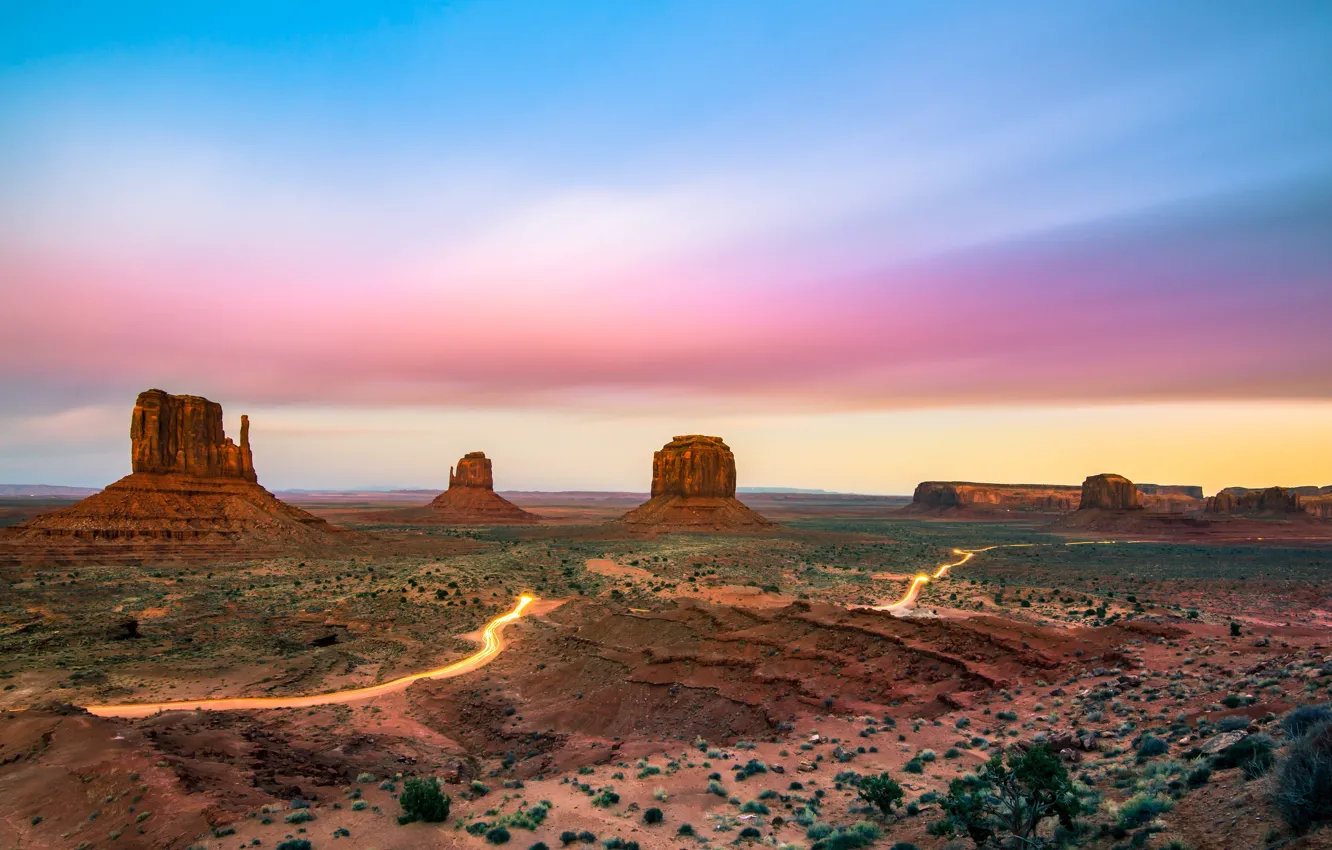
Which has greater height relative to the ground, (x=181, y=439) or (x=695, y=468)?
(x=181, y=439)

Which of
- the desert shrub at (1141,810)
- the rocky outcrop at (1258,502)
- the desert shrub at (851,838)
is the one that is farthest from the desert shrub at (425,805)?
the rocky outcrop at (1258,502)

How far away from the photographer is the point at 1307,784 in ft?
28.9

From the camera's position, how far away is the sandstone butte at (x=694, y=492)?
10762cm

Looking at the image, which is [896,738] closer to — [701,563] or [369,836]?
[369,836]

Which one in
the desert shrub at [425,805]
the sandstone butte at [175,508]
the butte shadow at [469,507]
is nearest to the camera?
the desert shrub at [425,805]

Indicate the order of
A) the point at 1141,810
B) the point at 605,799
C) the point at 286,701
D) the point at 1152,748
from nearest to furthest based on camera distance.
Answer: the point at 1141,810
the point at 1152,748
the point at 605,799
the point at 286,701

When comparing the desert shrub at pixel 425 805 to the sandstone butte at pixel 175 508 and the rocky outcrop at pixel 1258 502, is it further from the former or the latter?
the rocky outcrop at pixel 1258 502

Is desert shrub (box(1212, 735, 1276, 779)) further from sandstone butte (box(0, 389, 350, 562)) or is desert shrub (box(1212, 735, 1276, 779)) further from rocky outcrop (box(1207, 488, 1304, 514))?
rocky outcrop (box(1207, 488, 1304, 514))

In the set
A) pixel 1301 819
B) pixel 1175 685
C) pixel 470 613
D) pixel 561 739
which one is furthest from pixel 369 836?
pixel 470 613

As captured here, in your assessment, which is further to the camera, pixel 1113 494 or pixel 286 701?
pixel 1113 494

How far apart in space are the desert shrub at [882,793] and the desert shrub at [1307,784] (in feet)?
19.9

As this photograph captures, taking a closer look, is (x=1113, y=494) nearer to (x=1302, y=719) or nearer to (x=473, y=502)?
(x=473, y=502)

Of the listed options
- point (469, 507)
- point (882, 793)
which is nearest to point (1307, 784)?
point (882, 793)

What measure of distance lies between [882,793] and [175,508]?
7938 centimetres
